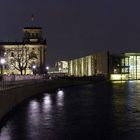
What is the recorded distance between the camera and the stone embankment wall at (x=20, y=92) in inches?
1506

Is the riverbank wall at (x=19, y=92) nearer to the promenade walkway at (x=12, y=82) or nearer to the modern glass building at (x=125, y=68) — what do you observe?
the promenade walkway at (x=12, y=82)

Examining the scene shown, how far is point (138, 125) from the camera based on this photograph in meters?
34.3

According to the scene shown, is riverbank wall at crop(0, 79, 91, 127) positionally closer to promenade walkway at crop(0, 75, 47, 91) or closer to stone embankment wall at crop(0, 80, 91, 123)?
stone embankment wall at crop(0, 80, 91, 123)

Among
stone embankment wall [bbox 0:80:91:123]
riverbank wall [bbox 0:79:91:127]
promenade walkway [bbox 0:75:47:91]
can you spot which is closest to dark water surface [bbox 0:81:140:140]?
riverbank wall [bbox 0:79:91:127]

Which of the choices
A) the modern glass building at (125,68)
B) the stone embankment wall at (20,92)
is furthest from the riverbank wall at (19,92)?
the modern glass building at (125,68)

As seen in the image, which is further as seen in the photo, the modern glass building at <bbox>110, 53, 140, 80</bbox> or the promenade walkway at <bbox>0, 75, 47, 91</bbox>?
the modern glass building at <bbox>110, 53, 140, 80</bbox>

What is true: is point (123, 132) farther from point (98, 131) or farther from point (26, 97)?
point (26, 97)

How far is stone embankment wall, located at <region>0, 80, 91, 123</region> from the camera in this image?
3826 centimetres

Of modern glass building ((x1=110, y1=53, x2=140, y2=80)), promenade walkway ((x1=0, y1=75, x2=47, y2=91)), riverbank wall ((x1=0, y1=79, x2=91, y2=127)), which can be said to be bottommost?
riverbank wall ((x1=0, y1=79, x2=91, y2=127))

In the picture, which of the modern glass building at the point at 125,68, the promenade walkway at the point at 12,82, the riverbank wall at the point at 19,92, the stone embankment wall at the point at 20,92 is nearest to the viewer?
the riverbank wall at the point at 19,92

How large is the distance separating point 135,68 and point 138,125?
540 ft

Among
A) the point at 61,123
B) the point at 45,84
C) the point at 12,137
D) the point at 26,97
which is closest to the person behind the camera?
the point at 12,137

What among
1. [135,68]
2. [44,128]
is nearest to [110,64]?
[135,68]

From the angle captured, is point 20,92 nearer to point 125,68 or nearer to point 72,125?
point 72,125
